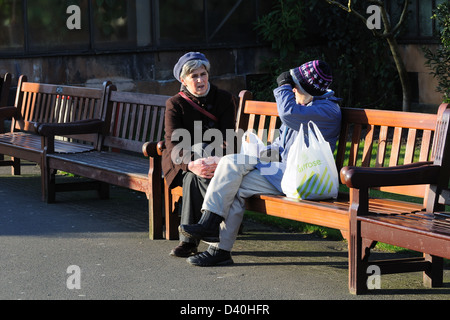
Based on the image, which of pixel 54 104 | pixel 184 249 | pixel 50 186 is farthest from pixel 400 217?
pixel 54 104

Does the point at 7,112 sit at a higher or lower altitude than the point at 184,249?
higher

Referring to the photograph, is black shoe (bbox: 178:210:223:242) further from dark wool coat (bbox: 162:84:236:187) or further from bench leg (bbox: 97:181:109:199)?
bench leg (bbox: 97:181:109:199)

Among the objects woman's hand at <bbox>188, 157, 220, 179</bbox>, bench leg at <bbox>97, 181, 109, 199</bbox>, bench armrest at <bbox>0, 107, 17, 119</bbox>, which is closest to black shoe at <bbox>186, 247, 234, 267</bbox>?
woman's hand at <bbox>188, 157, 220, 179</bbox>

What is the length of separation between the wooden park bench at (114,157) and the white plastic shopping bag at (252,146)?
88 centimetres

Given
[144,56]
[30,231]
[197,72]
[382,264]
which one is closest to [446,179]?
[382,264]

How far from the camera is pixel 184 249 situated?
19.5ft

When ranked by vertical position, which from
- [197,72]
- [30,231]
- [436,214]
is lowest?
[30,231]

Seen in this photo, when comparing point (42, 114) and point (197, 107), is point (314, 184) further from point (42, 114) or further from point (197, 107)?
point (42, 114)

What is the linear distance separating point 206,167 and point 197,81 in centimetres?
73

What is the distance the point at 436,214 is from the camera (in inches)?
195

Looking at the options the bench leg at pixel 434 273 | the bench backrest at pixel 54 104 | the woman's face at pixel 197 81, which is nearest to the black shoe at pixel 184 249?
the woman's face at pixel 197 81

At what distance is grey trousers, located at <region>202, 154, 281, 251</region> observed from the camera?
554 centimetres

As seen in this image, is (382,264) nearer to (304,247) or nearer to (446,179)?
(446,179)
